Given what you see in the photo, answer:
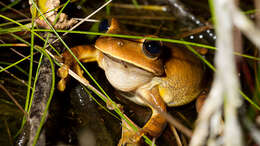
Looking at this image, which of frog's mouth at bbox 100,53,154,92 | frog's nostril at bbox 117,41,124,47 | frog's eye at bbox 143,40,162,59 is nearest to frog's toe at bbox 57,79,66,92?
frog's mouth at bbox 100,53,154,92

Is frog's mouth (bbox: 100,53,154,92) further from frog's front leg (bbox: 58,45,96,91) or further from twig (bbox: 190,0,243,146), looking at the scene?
twig (bbox: 190,0,243,146)

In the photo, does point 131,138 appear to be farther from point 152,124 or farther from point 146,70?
point 146,70

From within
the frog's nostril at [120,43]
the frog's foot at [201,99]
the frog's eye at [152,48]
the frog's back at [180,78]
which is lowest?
the frog's foot at [201,99]

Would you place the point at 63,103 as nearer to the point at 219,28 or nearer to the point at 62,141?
the point at 62,141

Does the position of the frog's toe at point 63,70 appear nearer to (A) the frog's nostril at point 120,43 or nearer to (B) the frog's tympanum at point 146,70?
(B) the frog's tympanum at point 146,70

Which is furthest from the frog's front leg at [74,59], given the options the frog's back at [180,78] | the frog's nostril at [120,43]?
the frog's back at [180,78]

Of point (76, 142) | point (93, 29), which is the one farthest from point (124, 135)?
point (93, 29)

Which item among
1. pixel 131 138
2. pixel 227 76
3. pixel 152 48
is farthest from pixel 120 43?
pixel 227 76
